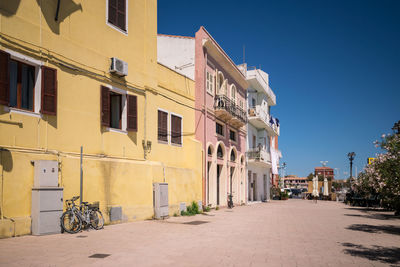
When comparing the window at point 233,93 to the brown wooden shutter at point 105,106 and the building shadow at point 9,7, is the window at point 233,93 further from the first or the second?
the building shadow at point 9,7

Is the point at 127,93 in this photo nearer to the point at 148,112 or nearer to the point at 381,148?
the point at 148,112

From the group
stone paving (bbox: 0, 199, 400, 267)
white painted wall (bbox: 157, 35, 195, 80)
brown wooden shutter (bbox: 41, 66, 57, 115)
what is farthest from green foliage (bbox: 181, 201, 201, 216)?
brown wooden shutter (bbox: 41, 66, 57, 115)

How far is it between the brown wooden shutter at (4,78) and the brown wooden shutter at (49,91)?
1122mm

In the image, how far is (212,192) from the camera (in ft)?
72.6

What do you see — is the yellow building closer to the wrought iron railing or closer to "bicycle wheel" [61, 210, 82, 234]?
"bicycle wheel" [61, 210, 82, 234]

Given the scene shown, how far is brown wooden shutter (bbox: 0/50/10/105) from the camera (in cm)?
899

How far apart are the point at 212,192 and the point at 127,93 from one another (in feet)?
34.2

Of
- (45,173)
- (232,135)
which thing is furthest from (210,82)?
(45,173)

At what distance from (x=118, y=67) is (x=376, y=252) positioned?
32.8 feet

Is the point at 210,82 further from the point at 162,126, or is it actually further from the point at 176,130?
the point at 162,126

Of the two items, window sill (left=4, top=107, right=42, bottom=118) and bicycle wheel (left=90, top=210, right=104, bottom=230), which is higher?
window sill (left=4, top=107, right=42, bottom=118)

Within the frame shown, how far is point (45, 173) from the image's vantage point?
9656 mm

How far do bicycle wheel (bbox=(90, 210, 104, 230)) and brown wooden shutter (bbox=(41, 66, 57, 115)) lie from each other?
10.7 ft

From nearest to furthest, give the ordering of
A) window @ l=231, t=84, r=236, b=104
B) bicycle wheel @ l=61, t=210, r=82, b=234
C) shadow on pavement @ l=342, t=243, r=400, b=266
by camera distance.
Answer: shadow on pavement @ l=342, t=243, r=400, b=266, bicycle wheel @ l=61, t=210, r=82, b=234, window @ l=231, t=84, r=236, b=104
